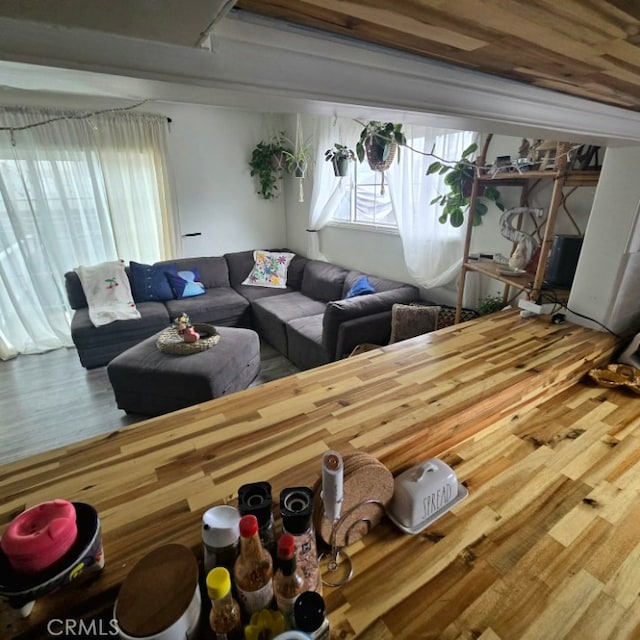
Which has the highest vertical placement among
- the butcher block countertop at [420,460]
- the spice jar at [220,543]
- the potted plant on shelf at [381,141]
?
the potted plant on shelf at [381,141]

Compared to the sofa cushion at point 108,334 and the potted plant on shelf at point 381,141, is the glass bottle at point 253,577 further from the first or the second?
the sofa cushion at point 108,334

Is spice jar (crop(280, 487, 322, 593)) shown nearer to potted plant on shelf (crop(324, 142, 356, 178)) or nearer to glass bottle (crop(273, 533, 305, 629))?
glass bottle (crop(273, 533, 305, 629))

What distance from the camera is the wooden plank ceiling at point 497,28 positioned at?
42 cm

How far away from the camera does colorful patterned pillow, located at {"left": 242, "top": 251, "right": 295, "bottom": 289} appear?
14.1ft

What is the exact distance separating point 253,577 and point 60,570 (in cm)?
30

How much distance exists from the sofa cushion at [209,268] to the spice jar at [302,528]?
3782 mm

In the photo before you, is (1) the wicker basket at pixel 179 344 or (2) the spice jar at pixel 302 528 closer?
(2) the spice jar at pixel 302 528

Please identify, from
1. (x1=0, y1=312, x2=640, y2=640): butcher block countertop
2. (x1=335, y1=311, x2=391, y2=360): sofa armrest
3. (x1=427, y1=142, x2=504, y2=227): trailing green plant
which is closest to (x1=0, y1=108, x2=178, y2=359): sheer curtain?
(x1=335, y1=311, x2=391, y2=360): sofa armrest

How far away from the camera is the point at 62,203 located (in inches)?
137

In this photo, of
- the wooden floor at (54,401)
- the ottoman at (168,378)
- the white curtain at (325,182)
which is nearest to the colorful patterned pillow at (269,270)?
the white curtain at (325,182)

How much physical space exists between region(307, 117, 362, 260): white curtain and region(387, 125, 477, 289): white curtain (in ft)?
2.72

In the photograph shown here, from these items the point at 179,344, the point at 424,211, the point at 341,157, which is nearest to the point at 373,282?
the point at 424,211

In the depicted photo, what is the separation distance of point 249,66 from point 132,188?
399cm

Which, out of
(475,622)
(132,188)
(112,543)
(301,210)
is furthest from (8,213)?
(475,622)
